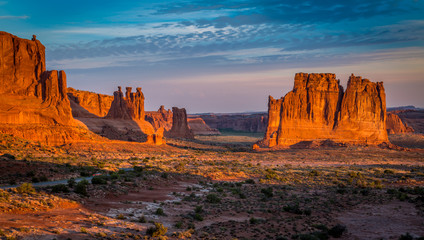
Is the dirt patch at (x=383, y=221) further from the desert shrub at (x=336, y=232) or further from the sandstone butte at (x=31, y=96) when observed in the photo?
the sandstone butte at (x=31, y=96)

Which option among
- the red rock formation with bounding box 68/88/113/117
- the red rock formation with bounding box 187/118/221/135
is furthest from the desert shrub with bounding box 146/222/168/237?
the red rock formation with bounding box 187/118/221/135

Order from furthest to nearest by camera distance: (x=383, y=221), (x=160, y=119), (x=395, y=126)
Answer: (x=160, y=119) < (x=395, y=126) < (x=383, y=221)

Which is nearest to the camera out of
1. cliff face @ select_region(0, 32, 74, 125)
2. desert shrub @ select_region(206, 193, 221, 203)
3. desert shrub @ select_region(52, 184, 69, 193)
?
desert shrub @ select_region(52, 184, 69, 193)

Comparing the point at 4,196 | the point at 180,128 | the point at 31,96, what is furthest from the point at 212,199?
the point at 180,128

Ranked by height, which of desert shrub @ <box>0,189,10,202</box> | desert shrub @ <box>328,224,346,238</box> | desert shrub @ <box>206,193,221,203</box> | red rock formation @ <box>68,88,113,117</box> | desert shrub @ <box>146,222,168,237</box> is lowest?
desert shrub @ <box>328,224,346,238</box>

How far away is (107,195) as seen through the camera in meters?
19.8

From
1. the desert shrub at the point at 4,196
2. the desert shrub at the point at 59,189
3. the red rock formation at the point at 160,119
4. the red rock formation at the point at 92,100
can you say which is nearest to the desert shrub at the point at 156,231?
the desert shrub at the point at 4,196

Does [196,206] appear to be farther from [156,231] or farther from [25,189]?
[25,189]

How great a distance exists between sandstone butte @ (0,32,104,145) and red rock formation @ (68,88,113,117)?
4077 centimetres

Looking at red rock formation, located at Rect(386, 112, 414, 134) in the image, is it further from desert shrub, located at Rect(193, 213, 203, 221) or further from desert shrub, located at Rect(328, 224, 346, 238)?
desert shrub, located at Rect(193, 213, 203, 221)

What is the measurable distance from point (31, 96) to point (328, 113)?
53.7 metres

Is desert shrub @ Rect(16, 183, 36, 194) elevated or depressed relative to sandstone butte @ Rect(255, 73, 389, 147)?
depressed

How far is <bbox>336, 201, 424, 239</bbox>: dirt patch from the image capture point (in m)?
17.3

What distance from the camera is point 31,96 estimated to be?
4788 centimetres
